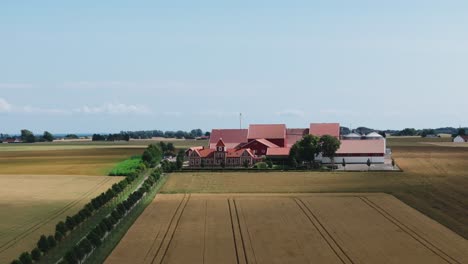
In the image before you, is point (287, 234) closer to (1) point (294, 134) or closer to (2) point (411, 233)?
(2) point (411, 233)

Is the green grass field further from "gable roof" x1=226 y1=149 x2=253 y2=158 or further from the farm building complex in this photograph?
"gable roof" x1=226 y1=149 x2=253 y2=158

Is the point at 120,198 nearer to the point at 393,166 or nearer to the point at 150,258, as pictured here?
the point at 150,258

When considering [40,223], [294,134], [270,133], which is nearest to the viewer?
[40,223]

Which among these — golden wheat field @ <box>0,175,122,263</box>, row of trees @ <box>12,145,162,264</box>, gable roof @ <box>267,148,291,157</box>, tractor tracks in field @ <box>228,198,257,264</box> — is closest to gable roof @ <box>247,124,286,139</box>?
gable roof @ <box>267,148,291,157</box>

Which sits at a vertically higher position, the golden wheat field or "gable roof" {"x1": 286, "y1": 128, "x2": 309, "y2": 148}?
"gable roof" {"x1": 286, "y1": 128, "x2": 309, "y2": 148}

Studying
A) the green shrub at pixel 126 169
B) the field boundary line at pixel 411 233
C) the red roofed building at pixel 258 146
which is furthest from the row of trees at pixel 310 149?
the field boundary line at pixel 411 233

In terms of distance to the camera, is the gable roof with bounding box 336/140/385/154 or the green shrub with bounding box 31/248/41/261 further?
the gable roof with bounding box 336/140/385/154

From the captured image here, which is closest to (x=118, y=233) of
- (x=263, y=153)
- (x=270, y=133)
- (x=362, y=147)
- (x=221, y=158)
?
(x=221, y=158)
